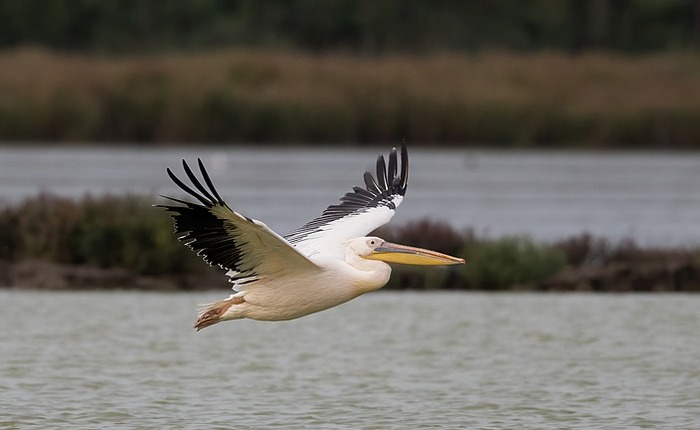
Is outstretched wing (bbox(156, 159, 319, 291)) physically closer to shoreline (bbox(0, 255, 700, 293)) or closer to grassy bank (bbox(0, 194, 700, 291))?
shoreline (bbox(0, 255, 700, 293))

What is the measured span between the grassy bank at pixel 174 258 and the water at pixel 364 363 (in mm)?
296

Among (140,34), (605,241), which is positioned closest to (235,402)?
(605,241)

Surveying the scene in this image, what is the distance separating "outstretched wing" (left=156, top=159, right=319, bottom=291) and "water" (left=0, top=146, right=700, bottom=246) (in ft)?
25.8

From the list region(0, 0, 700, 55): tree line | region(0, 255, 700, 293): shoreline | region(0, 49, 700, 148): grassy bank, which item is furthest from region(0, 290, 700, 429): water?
region(0, 0, 700, 55): tree line

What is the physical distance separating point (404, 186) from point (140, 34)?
30898 mm

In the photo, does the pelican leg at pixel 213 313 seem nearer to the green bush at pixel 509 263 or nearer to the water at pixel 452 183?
the green bush at pixel 509 263

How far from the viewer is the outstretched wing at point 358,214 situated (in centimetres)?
984

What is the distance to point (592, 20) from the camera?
A: 42.0m

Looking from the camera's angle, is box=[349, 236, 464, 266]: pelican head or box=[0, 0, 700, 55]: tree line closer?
box=[349, 236, 464, 266]: pelican head

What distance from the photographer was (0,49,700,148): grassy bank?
27.8 meters

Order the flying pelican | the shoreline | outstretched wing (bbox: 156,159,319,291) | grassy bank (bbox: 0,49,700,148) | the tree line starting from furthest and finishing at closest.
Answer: the tree line < grassy bank (bbox: 0,49,700,148) < the shoreline < the flying pelican < outstretched wing (bbox: 156,159,319,291)

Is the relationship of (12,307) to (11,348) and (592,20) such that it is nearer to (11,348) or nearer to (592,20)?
(11,348)

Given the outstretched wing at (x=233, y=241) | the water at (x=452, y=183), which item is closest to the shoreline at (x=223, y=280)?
the water at (x=452, y=183)

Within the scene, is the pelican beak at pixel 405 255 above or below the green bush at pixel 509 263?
above
